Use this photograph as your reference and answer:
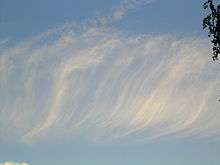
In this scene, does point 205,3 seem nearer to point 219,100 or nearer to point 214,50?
point 214,50

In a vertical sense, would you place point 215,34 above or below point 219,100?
above

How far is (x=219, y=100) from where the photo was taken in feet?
145

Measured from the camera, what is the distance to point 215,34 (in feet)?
139

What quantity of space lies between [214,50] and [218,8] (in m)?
4.10

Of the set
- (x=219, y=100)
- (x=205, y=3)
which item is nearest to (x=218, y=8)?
(x=205, y=3)

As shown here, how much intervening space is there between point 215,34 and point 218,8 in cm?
256

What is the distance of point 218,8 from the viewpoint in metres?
42.3

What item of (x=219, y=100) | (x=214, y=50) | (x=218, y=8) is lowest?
(x=219, y=100)

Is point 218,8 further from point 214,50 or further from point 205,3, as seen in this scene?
A: point 214,50

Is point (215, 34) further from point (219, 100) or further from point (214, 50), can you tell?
point (219, 100)

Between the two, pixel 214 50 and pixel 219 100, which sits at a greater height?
pixel 214 50

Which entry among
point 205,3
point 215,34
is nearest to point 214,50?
point 215,34

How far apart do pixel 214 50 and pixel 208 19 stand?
10.1 feet

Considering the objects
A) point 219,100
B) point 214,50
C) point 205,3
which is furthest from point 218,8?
point 219,100
